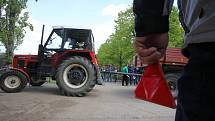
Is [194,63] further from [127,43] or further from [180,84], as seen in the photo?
[127,43]

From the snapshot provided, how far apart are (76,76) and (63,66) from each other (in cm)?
59

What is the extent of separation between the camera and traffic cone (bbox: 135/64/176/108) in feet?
7.34

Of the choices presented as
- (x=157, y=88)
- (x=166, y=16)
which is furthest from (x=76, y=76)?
(x=166, y=16)

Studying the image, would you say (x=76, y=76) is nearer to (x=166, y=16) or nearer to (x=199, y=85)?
(x=166, y=16)

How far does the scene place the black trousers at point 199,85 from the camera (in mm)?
1835

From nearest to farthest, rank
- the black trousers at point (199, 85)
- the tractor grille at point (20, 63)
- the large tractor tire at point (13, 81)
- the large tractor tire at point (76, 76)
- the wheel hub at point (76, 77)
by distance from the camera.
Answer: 1. the black trousers at point (199, 85)
2. the large tractor tire at point (76, 76)
3. the wheel hub at point (76, 77)
4. the large tractor tire at point (13, 81)
5. the tractor grille at point (20, 63)

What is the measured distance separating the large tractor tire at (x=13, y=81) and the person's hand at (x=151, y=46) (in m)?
15.3

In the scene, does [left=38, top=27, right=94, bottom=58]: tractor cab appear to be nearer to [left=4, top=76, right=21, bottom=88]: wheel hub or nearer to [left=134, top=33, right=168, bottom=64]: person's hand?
[left=4, top=76, right=21, bottom=88]: wheel hub

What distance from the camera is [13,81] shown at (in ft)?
57.1

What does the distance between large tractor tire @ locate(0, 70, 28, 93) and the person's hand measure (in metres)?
15.3

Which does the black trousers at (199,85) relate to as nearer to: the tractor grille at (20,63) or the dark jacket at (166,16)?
the dark jacket at (166,16)

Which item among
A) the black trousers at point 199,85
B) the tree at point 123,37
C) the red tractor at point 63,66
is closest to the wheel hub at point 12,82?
the red tractor at point 63,66

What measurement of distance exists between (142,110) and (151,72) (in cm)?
938

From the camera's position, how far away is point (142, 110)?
11.6 m
